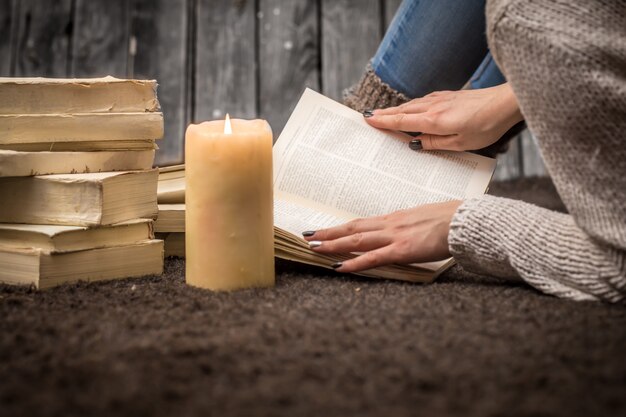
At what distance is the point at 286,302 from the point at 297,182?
26cm

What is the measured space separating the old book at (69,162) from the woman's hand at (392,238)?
0.24 metres

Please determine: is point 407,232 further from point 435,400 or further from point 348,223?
point 435,400

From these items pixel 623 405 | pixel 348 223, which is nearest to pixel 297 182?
pixel 348 223

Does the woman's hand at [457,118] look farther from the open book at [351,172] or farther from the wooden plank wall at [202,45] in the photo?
the wooden plank wall at [202,45]

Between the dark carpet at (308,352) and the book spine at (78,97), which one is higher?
the book spine at (78,97)

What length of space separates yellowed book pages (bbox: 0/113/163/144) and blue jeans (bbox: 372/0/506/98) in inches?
17.3

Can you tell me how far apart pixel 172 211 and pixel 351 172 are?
10.5 inches

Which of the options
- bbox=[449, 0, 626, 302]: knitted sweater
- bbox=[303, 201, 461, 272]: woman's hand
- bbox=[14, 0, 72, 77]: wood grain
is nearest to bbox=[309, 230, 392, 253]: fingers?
bbox=[303, 201, 461, 272]: woman's hand

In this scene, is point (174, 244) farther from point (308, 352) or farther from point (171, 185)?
point (308, 352)

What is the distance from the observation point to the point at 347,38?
185cm

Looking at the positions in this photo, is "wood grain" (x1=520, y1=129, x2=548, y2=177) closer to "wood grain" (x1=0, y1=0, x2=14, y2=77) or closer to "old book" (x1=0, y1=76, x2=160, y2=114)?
"old book" (x1=0, y1=76, x2=160, y2=114)

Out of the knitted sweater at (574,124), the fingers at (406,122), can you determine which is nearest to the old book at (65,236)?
the fingers at (406,122)

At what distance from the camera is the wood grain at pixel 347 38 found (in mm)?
1838

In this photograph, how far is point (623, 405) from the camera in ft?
1.42
